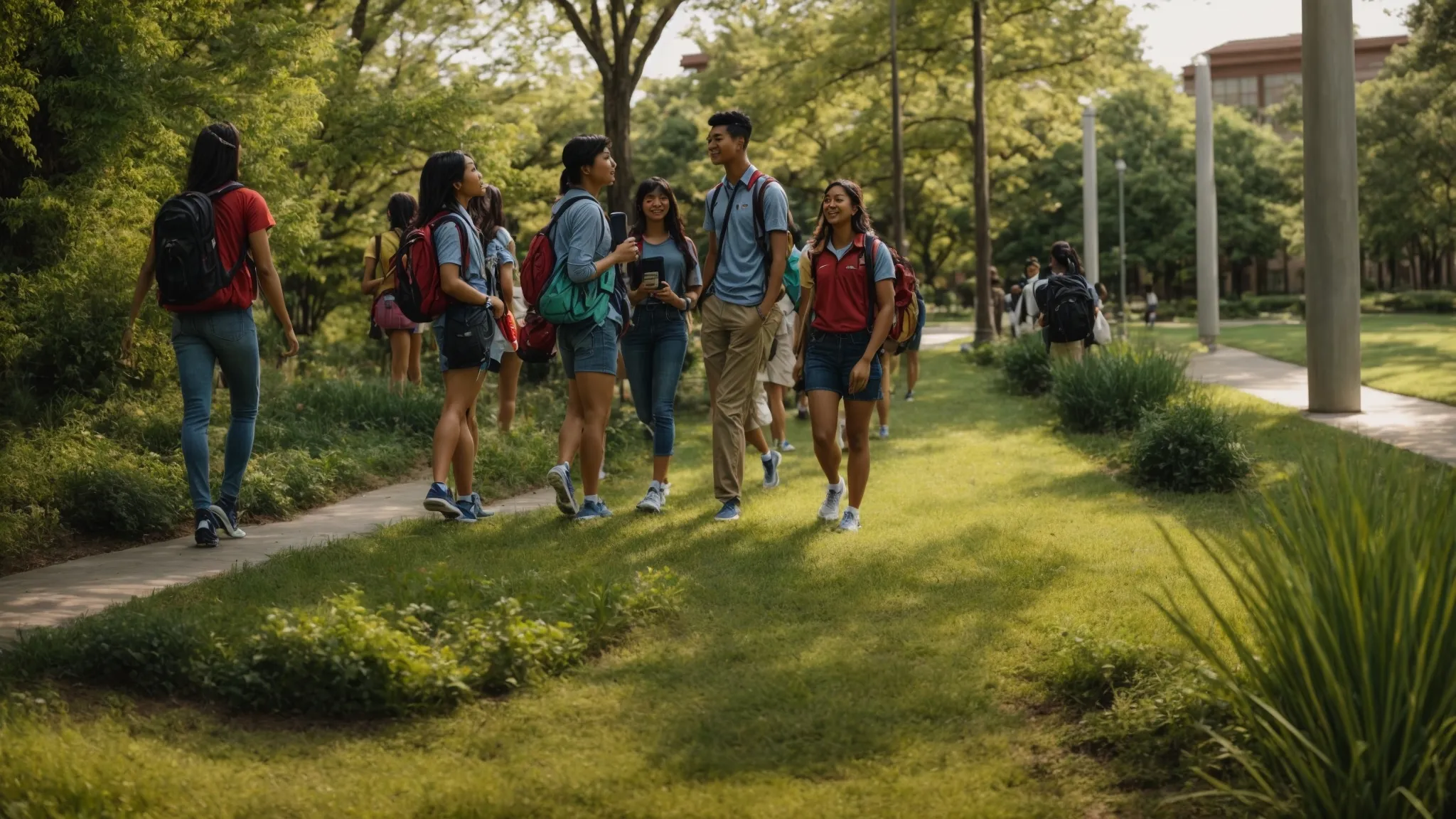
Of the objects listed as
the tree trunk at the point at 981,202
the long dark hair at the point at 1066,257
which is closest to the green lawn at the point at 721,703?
the long dark hair at the point at 1066,257

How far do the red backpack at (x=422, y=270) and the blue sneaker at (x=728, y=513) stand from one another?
1.92 metres

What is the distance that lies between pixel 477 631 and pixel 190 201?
11.0ft

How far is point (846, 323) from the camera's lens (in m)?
8.15

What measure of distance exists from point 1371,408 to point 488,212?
9.36 m

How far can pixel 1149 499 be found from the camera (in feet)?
31.1

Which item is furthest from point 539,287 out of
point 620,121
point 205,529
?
point 620,121

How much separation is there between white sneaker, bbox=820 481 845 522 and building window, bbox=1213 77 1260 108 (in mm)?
111767

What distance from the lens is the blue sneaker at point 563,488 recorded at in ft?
27.1

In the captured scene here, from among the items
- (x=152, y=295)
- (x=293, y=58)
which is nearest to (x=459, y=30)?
(x=293, y=58)

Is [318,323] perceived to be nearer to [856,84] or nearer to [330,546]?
[856,84]

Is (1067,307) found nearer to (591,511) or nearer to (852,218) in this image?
(852,218)

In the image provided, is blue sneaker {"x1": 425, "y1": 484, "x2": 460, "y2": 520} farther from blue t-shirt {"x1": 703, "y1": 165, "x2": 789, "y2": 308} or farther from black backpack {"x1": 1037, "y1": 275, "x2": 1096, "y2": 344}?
black backpack {"x1": 1037, "y1": 275, "x2": 1096, "y2": 344}

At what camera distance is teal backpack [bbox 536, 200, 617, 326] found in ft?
26.6

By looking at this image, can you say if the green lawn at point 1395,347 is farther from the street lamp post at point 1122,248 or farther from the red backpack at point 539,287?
the red backpack at point 539,287
